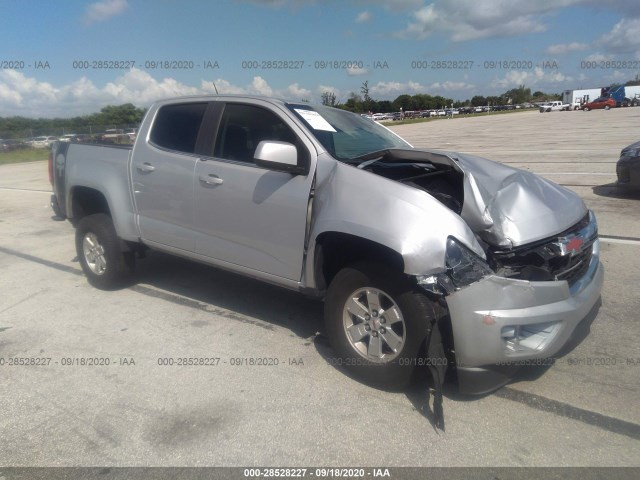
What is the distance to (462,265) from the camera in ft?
9.64

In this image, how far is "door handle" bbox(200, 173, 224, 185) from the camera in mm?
4176

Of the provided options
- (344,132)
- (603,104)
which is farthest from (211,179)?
(603,104)

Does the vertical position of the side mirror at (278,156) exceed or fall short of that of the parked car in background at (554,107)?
it falls short

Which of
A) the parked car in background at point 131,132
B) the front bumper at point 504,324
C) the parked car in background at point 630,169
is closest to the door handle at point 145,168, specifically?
the parked car in background at point 131,132

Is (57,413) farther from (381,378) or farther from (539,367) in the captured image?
(539,367)

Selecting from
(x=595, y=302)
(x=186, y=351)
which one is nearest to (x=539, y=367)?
(x=595, y=302)

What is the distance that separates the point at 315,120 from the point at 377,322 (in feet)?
5.62

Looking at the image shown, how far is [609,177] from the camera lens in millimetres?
10578

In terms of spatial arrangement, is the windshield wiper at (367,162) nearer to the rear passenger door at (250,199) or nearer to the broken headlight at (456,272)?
the rear passenger door at (250,199)

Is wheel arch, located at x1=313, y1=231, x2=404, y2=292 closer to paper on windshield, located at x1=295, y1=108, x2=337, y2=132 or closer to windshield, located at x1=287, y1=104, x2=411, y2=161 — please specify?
windshield, located at x1=287, y1=104, x2=411, y2=161

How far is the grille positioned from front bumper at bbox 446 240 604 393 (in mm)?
156

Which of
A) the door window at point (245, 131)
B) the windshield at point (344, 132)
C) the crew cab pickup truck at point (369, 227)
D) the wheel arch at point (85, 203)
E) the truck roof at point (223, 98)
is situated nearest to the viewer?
the crew cab pickup truck at point (369, 227)

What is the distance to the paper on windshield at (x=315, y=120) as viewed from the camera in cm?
399

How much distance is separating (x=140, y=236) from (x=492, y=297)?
3.46m
